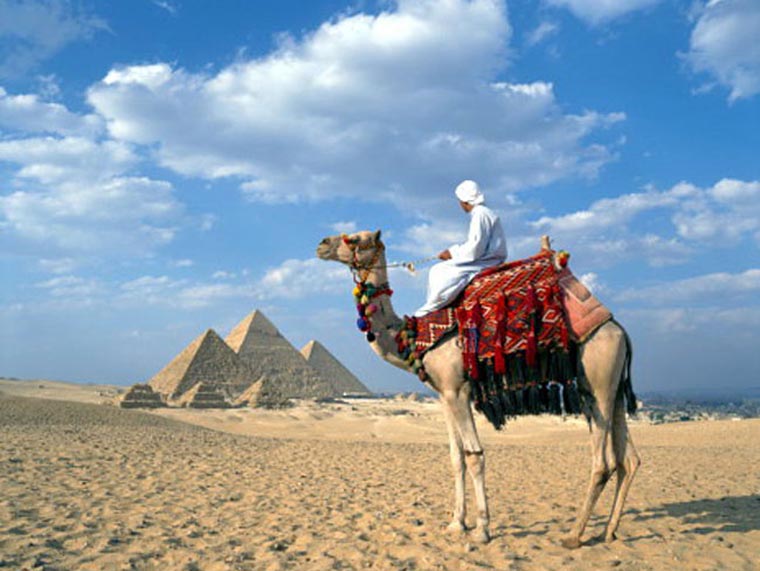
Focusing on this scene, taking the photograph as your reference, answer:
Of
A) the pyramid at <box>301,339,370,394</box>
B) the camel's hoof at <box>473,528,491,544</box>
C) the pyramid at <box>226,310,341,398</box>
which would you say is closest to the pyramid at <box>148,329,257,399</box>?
the pyramid at <box>226,310,341,398</box>

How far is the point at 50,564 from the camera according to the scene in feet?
13.8

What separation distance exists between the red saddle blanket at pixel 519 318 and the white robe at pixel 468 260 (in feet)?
0.35

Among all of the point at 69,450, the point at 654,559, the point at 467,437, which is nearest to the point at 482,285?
the point at 467,437

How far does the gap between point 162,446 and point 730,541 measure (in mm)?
10509

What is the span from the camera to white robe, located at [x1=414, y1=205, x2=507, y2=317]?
16.6 ft

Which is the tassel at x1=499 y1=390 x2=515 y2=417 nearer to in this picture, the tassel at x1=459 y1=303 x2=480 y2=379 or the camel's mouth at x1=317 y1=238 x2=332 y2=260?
the tassel at x1=459 y1=303 x2=480 y2=379

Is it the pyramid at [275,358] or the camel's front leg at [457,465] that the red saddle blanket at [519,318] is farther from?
the pyramid at [275,358]

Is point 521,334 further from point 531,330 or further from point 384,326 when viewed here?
point 384,326

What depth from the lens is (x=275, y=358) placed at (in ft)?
207

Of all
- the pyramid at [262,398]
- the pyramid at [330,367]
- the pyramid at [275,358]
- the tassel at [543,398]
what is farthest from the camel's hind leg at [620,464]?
the pyramid at [330,367]

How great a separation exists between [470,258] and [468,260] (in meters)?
0.02

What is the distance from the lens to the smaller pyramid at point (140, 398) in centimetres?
3525

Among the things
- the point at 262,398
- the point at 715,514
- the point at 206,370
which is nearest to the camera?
the point at 715,514

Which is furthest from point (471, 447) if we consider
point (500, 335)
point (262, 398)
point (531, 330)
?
point (262, 398)
